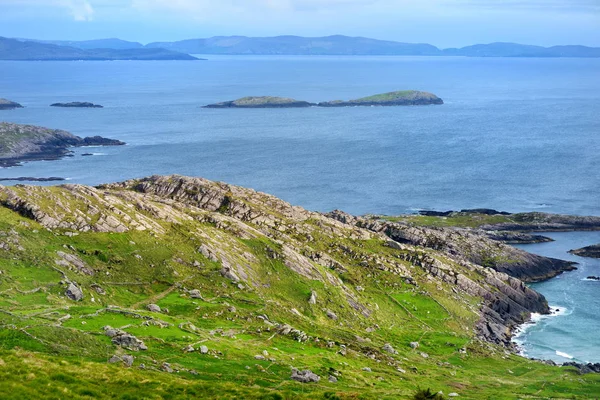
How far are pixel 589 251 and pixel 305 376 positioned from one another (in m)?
107

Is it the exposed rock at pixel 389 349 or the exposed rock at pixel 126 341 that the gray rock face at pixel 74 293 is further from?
the exposed rock at pixel 389 349

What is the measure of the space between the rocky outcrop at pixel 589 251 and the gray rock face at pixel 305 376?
104m

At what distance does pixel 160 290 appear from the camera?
2862 inches

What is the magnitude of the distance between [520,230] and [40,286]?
120m

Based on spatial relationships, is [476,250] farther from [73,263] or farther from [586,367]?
[73,263]

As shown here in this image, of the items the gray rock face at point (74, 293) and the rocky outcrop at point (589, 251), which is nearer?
the gray rock face at point (74, 293)

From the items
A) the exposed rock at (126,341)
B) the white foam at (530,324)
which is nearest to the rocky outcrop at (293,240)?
the white foam at (530,324)

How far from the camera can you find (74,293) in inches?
2579

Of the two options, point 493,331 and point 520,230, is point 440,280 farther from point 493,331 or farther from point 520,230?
point 520,230

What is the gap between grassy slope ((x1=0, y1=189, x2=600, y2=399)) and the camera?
40969 millimetres

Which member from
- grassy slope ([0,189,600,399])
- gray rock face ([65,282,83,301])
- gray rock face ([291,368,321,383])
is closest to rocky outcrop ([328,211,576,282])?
grassy slope ([0,189,600,399])

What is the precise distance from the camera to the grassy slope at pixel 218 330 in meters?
41.0

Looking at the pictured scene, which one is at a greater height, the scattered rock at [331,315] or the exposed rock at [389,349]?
the scattered rock at [331,315]

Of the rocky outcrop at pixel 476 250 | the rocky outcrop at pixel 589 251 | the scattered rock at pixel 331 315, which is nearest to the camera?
the scattered rock at pixel 331 315
